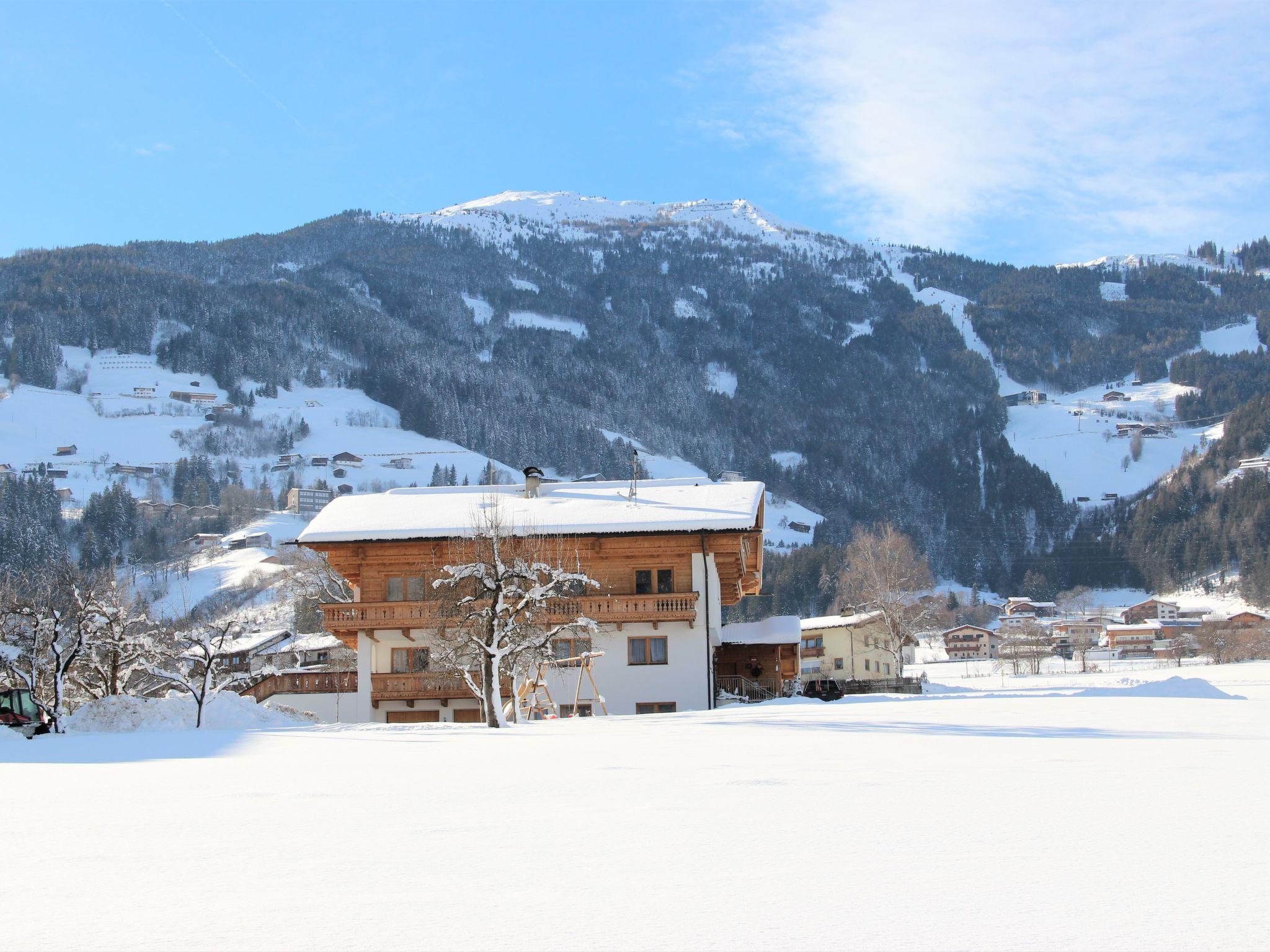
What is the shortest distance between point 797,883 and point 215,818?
15.5 ft

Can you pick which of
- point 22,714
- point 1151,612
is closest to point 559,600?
point 22,714

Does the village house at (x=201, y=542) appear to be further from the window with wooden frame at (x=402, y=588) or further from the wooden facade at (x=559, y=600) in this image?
the wooden facade at (x=559, y=600)

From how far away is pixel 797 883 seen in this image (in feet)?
18.9

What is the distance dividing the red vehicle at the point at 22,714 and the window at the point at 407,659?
13251 mm

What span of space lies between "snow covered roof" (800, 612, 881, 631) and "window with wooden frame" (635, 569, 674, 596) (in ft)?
133

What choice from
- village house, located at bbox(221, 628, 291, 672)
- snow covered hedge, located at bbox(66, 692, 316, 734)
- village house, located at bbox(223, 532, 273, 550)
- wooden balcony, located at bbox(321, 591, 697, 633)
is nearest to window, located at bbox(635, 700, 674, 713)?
wooden balcony, located at bbox(321, 591, 697, 633)

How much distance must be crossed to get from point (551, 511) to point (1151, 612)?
14291 cm

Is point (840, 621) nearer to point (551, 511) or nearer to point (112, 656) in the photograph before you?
point (551, 511)

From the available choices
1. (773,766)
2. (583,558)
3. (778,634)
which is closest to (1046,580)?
(778,634)

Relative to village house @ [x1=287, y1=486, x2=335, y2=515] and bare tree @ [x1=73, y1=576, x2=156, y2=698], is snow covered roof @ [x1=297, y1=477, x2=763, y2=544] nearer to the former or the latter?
bare tree @ [x1=73, y1=576, x2=156, y2=698]

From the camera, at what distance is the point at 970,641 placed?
137 meters

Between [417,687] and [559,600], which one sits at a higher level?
[559,600]

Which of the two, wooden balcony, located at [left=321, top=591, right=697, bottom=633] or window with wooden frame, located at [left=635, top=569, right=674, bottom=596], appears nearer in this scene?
wooden balcony, located at [left=321, top=591, right=697, bottom=633]

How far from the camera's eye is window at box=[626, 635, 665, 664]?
118ft
